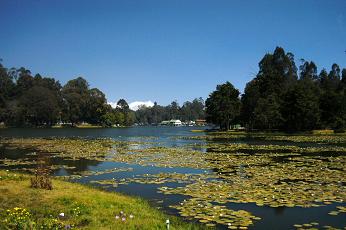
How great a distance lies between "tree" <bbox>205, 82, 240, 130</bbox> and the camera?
11106 centimetres

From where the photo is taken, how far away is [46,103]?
540ft

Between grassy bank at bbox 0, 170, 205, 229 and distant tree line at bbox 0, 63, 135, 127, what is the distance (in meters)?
157

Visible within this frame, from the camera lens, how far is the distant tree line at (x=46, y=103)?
164500 millimetres

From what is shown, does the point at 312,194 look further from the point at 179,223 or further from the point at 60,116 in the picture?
the point at 60,116

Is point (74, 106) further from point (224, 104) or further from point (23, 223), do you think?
point (23, 223)

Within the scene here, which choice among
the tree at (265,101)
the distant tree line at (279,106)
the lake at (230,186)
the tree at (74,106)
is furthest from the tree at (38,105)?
the lake at (230,186)

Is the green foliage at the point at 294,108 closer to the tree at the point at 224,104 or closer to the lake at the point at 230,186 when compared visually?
the tree at the point at 224,104

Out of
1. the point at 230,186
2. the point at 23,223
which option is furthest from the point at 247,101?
the point at 23,223

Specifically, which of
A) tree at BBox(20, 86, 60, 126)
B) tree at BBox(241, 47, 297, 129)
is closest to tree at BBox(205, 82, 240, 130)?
tree at BBox(241, 47, 297, 129)

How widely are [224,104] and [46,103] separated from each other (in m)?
85.2

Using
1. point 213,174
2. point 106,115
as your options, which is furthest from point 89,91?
point 213,174

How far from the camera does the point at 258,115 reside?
90.3m

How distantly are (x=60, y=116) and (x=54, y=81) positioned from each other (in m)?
21.7

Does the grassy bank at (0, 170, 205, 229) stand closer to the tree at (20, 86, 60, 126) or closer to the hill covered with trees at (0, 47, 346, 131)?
the hill covered with trees at (0, 47, 346, 131)
